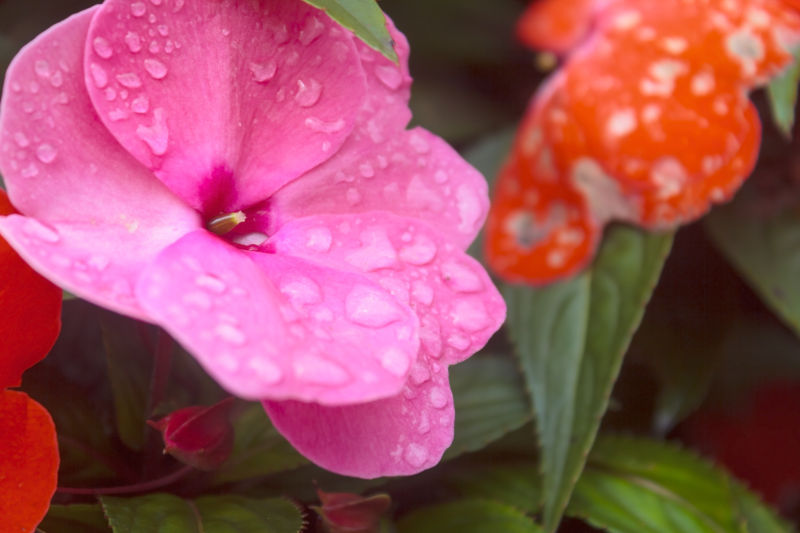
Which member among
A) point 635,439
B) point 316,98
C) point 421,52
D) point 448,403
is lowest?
point 635,439

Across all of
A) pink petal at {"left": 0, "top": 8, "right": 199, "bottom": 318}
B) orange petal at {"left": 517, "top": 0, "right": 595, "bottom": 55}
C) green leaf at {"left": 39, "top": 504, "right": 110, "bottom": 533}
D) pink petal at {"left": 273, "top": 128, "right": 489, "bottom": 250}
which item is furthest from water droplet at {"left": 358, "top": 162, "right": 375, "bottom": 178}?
orange petal at {"left": 517, "top": 0, "right": 595, "bottom": 55}

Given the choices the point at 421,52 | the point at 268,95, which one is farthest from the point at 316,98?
the point at 421,52

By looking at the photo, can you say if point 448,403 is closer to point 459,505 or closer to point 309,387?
point 309,387

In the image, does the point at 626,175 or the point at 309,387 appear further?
the point at 626,175

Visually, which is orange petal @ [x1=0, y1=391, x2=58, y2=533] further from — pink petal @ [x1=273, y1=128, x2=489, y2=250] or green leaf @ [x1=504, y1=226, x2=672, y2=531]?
green leaf @ [x1=504, y1=226, x2=672, y2=531]

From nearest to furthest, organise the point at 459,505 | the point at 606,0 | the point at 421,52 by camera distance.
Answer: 1. the point at 459,505
2. the point at 606,0
3. the point at 421,52

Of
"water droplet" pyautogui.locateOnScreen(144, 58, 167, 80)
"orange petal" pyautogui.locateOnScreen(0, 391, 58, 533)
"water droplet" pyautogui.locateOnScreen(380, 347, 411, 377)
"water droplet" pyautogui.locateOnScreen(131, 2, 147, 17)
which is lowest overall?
"orange petal" pyautogui.locateOnScreen(0, 391, 58, 533)

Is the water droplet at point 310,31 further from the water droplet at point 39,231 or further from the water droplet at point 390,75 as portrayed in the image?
the water droplet at point 39,231
